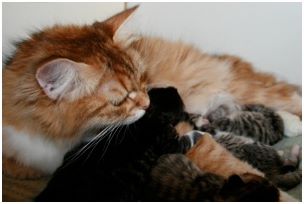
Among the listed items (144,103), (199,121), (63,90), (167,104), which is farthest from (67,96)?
(199,121)

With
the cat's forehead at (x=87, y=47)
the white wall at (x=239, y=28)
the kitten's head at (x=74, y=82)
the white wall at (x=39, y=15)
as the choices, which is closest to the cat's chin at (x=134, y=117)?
the kitten's head at (x=74, y=82)

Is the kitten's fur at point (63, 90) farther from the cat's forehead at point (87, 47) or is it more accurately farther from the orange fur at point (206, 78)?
the orange fur at point (206, 78)

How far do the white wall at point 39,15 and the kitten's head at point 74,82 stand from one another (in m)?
0.18

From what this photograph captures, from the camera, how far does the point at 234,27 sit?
6.98ft

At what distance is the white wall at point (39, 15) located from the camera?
5.37 ft

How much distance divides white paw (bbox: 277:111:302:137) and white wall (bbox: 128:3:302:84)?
33cm

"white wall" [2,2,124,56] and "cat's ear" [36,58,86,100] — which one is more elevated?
"white wall" [2,2,124,56]

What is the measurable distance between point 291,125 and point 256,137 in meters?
0.21

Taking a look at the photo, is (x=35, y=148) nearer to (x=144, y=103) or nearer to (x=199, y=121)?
(x=144, y=103)

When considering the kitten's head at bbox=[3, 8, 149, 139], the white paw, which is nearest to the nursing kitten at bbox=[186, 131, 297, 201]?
the kitten's head at bbox=[3, 8, 149, 139]

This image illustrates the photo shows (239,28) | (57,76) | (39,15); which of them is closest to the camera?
(57,76)

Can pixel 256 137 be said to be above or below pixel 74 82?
below

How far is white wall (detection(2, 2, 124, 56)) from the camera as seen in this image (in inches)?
64.4

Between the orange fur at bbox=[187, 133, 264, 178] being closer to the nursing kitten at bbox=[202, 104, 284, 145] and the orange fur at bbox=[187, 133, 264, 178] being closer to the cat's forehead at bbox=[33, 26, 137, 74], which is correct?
the nursing kitten at bbox=[202, 104, 284, 145]
